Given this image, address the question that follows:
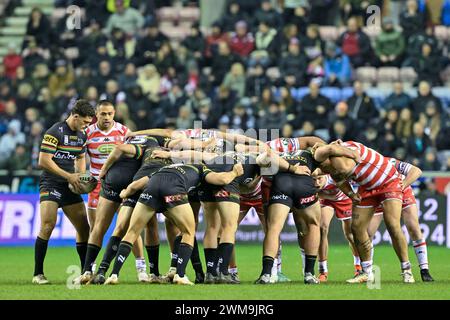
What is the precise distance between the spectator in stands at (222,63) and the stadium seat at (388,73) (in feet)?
12.3

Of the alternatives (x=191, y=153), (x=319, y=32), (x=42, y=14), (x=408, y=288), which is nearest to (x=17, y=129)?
(x=42, y=14)

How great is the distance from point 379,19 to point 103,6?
7.42 metres

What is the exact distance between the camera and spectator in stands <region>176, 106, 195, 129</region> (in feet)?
80.1

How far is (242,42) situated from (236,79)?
1.34 metres

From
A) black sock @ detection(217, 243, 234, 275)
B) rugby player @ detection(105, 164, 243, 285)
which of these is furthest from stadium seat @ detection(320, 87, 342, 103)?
rugby player @ detection(105, 164, 243, 285)

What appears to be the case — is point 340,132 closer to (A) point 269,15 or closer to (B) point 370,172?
(A) point 269,15

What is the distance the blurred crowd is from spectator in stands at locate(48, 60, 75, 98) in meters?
Result: 0.03

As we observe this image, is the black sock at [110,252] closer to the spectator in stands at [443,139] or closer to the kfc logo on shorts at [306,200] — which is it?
the kfc logo on shorts at [306,200]

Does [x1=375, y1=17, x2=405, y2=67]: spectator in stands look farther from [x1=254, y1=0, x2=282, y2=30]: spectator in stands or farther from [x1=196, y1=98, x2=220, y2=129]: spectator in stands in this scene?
[x1=196, y1=98, x2=220, y2=129]: spectator in stands

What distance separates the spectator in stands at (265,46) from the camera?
2619 cm

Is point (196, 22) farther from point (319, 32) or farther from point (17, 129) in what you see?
point (17, 129)

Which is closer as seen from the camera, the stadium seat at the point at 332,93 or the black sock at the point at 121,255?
the black sock at the point at 121,255

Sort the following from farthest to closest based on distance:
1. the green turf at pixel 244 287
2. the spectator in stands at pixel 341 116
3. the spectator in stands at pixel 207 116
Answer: the spectator in stands at pixel 207 116 < the spectator in stands at pixel 341 116 < the green turf at pixel 244 287

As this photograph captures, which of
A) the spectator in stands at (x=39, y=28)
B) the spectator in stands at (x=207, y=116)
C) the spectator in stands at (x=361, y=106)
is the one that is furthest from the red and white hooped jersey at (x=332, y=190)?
the spectator in stands at (x=39, y=28)
